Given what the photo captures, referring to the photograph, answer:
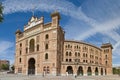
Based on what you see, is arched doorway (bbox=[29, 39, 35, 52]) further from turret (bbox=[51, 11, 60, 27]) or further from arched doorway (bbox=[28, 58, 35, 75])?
turret (bbox=[51, 11, 60, 27])

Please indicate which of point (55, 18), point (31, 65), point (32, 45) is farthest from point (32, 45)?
point (55, 18)

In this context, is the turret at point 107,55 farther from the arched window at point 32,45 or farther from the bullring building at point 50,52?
the arched window at point 32,45

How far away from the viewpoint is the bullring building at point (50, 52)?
190ft

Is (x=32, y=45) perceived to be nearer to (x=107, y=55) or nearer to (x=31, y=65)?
(x=31, y=65)

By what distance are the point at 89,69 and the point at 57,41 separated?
21399mm

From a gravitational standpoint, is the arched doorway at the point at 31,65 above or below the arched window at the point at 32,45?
below

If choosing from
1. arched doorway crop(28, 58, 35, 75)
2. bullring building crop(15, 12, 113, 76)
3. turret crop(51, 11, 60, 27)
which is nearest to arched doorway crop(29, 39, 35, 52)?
bullring building crop(15, 12, 113, 76)

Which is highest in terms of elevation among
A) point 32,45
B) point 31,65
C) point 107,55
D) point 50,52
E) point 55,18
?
point 55,18

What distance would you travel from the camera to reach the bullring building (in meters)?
57.8

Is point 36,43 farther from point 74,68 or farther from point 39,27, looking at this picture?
point 74,68

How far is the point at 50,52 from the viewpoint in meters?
57.8

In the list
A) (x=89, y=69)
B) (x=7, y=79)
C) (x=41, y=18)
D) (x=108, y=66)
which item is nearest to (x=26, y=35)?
(x=41, y=18)

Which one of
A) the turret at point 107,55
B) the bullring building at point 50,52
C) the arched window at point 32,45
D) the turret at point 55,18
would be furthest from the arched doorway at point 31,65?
the turret at point 107,55

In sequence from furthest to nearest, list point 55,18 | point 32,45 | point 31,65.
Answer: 1. point 31,65
2. point 32,45
3. point 55,18
